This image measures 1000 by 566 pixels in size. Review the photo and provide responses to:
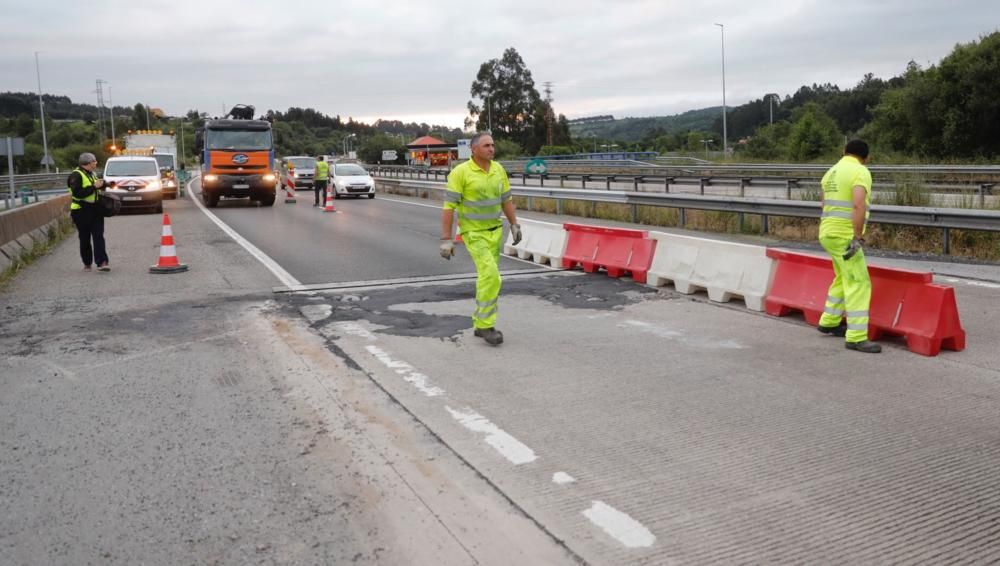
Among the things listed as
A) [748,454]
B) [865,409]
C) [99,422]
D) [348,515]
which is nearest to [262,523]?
[348,515]

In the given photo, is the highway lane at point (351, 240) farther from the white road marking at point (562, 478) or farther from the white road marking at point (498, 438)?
the white road marking at point (562, 478)

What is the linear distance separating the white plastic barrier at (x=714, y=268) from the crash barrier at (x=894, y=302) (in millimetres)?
289

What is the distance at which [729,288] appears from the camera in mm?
9430

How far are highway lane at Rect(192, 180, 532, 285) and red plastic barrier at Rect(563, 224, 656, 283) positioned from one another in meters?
0.88

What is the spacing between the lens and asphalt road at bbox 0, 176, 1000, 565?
3.77m

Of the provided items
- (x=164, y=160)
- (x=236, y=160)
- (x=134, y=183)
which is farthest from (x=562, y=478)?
(x=164, y=160)

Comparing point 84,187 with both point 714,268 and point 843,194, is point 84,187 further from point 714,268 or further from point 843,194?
point 843,194

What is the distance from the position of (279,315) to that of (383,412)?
3938mm

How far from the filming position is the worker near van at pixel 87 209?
41.6 ft

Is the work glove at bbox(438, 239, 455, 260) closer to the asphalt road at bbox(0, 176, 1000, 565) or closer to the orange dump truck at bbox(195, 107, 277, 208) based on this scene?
the asphalt road at bbox(0, 176, 1000, 565)

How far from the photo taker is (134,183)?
26.3m

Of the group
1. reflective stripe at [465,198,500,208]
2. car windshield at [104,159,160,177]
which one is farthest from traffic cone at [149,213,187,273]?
car windshield at [104,159,160,177]

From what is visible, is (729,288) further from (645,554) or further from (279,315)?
(645,554)

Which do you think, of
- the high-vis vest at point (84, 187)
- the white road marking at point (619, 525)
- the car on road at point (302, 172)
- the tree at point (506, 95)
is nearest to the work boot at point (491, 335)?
the white road marking at point (619, 525)
